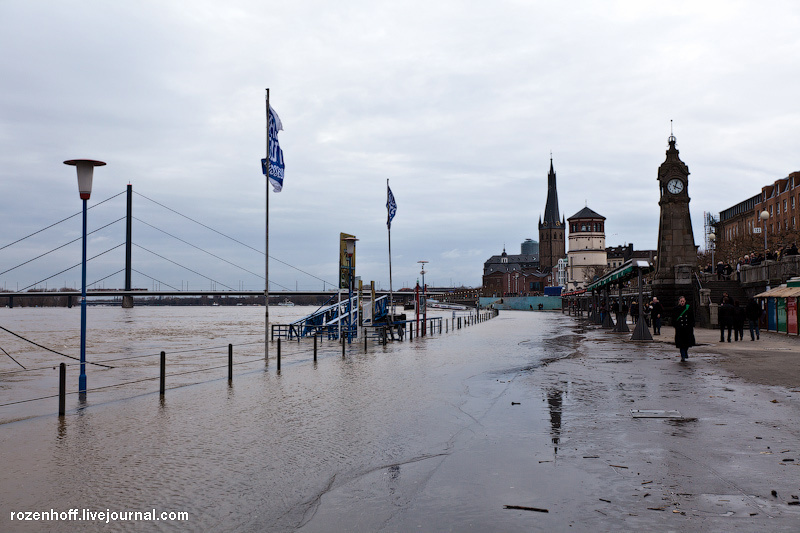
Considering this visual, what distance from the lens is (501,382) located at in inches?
626

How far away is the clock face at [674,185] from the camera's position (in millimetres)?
42719

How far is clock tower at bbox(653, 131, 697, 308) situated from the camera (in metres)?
42.3

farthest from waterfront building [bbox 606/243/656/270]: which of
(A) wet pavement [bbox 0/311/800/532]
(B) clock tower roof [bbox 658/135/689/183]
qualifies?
(A) wet pavement [bbox 0/311/800/532]

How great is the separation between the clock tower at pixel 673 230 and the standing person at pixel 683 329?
931 inches

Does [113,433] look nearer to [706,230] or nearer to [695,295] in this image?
[695,295]

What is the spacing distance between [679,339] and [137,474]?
1628 cm

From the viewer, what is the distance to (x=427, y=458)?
7.93 metres

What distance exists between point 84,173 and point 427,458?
1014 cm

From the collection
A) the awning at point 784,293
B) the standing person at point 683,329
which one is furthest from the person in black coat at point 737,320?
the standing person at point 683,329

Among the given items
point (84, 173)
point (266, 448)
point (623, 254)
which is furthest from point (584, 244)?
point (266, 448)

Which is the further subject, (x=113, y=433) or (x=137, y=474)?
(x=113, y=433)

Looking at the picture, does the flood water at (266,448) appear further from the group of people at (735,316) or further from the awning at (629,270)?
the group of people at (735,316)

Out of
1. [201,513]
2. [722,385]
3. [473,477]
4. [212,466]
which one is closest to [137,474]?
[212,466]

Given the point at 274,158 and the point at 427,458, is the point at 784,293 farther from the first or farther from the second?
the point at 427,458
